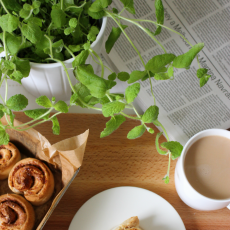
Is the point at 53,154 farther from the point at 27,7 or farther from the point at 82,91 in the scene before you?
the point at 27,7

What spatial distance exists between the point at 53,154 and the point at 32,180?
0.08m

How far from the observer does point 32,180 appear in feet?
1.82

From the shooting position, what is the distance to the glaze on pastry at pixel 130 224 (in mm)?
569

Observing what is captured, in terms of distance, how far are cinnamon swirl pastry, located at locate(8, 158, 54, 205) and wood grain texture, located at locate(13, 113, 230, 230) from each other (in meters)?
0.08

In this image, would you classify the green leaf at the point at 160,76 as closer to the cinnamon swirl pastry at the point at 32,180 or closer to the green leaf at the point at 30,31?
the green leaf at the point at 30,31

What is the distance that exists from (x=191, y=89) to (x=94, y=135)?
28 cm

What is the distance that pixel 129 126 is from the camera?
670mm

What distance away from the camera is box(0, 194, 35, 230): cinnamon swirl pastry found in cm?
52

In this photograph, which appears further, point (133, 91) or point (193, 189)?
point (193, 189)

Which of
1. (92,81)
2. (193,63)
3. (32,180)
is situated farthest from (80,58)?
(193,63)

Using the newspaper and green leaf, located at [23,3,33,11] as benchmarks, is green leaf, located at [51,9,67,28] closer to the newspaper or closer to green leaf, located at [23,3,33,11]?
green leaf, located at [23,3,33,11]

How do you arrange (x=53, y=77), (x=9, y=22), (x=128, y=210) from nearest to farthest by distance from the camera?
(x=9, y=22) → (x=53, y=77) → (x=128, y=210)

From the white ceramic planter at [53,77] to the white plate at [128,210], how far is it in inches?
10.0

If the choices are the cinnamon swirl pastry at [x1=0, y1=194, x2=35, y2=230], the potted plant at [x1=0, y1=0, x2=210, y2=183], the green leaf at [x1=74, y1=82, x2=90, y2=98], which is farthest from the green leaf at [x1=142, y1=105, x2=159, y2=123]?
the cinnamon swirl pastry at [x1=0, y1=194, x2=35, y2=230]
